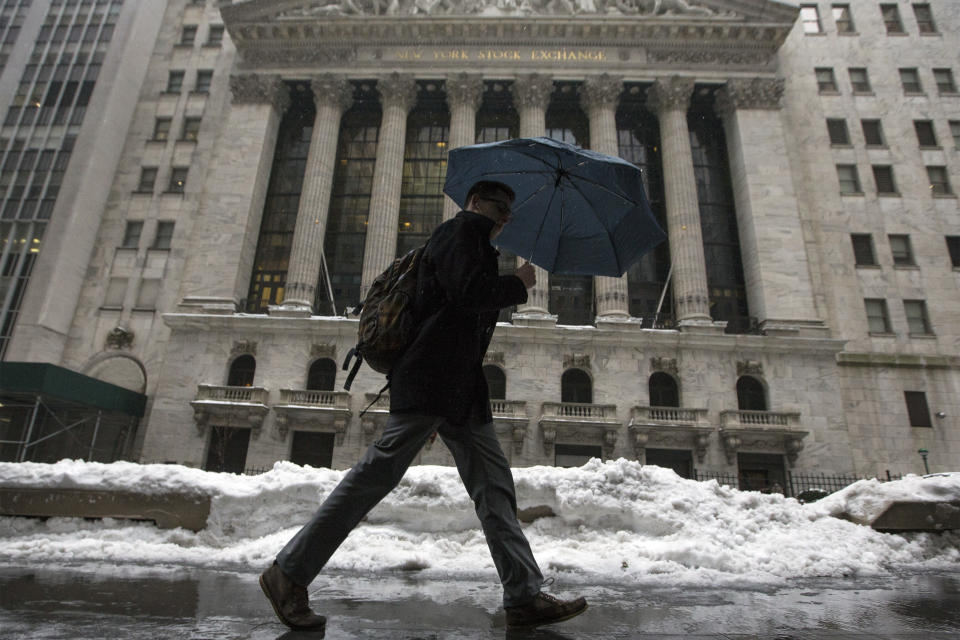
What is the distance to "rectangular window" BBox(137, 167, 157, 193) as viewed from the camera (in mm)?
31953

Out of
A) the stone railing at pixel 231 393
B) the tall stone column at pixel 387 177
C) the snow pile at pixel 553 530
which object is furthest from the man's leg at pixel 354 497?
the tall stone column at pixel 387 177

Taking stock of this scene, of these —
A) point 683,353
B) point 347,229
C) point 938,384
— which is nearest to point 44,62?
point 347,229

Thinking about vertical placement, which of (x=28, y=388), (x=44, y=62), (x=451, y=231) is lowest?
(x=451, y=231)

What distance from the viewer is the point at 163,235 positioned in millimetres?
30859

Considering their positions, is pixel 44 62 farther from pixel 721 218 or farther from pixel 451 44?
pixel 721 218

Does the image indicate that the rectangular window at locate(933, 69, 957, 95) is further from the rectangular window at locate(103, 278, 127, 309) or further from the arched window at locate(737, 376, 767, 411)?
the rectangular window at locate(103, 278, 127, 309)

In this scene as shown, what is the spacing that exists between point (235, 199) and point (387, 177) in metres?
8.36

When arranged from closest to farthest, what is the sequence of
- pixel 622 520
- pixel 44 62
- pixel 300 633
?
pixel 300 633
pixel 622 520
pixel 44 62

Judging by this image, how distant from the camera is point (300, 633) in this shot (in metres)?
2.92

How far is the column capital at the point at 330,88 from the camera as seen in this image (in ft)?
103

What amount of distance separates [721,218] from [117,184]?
35.0m

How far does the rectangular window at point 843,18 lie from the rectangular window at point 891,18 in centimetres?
198

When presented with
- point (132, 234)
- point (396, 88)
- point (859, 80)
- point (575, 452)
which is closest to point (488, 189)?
point (575, 452)

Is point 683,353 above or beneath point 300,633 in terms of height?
above
